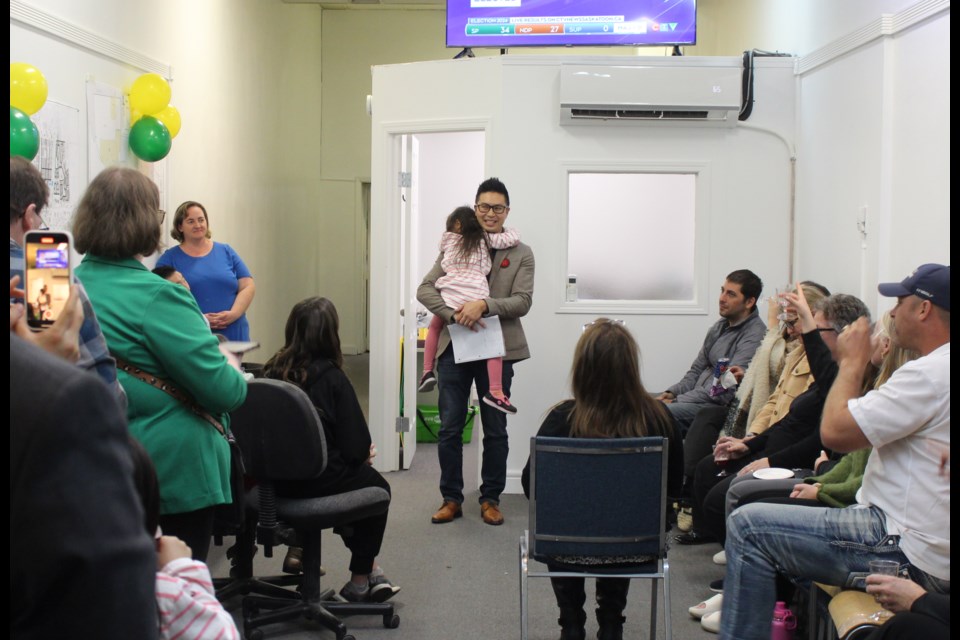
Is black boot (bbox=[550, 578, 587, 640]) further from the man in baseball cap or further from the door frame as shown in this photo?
the door frame

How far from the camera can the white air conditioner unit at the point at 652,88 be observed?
16.9ft

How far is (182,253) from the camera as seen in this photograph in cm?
485

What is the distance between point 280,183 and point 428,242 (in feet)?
5.07

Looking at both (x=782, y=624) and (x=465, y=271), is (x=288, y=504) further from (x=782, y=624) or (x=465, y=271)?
(x=465, y=271)

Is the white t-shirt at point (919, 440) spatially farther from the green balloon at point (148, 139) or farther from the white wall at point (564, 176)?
the green balloon at point (148, 139)

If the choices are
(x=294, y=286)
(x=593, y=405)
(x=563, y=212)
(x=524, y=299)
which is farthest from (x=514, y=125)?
(x=294, y=286)

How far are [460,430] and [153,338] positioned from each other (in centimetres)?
A: 272

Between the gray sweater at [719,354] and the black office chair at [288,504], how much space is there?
2029mm

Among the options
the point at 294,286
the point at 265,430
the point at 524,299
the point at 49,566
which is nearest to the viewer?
the point at 49,566

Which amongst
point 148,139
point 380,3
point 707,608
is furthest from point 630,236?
point 380,3

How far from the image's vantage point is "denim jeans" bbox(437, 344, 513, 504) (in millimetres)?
4820

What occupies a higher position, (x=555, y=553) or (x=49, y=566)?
(x=49, y=566)

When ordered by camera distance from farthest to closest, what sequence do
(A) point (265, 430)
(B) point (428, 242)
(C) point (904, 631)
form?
(B) point (428, 242)
(A) point (265, 430)
(C) point (904, 631)

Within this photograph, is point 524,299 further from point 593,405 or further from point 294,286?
point 294,286
